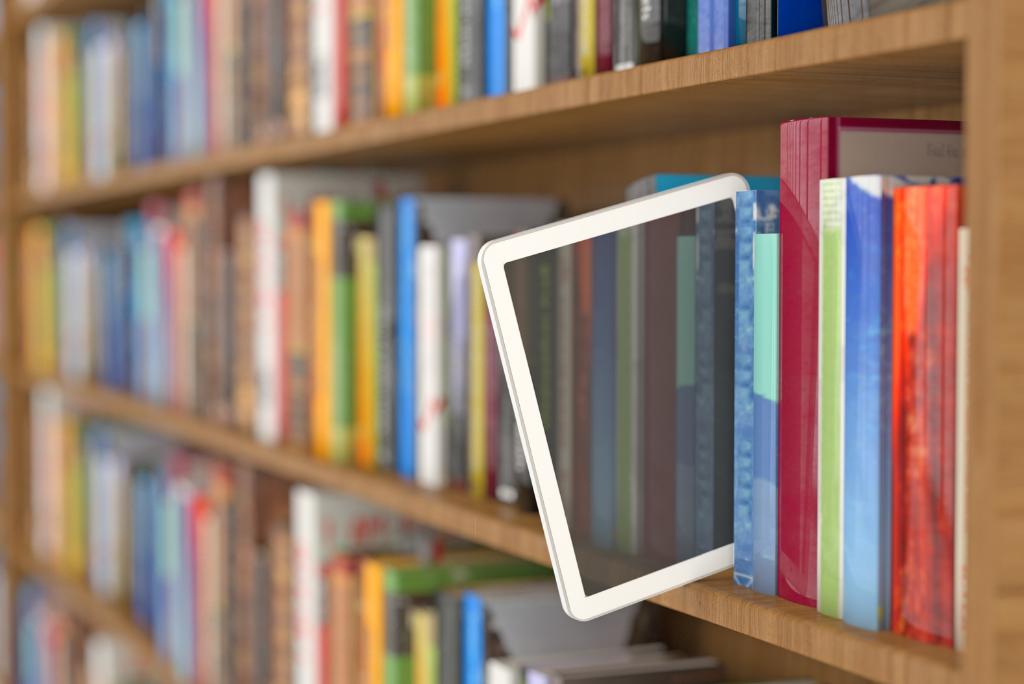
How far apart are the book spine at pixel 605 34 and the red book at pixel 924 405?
12.5 inches

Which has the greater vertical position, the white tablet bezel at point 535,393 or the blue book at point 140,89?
the blue book at point 140,89

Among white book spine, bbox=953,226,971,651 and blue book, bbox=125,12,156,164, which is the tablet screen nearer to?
white book spine, bbox=953,226,971,651

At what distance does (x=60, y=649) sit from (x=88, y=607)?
0.28 m

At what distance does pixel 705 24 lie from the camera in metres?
0.74

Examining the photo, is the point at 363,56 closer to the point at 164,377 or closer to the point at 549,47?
the point at 549,47

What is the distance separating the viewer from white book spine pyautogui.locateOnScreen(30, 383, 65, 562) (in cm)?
204

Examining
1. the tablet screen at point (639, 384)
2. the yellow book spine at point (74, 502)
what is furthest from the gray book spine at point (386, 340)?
the yellow book spine at point (74, 502)

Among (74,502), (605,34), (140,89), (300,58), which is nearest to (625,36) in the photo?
(605,34)

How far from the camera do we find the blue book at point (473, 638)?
37.7 inches

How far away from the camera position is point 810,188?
24.0 inches

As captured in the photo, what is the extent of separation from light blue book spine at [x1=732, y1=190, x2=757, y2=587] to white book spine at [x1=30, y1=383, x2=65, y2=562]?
5.30 ft

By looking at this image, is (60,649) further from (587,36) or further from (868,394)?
(868,394)

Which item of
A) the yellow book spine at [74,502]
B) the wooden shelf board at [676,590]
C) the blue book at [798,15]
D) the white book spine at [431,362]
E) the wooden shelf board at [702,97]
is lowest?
the yellow book spine at [74,502]

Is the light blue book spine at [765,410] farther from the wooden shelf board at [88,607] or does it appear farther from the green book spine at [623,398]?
the wooden shelf board at [88,607]
